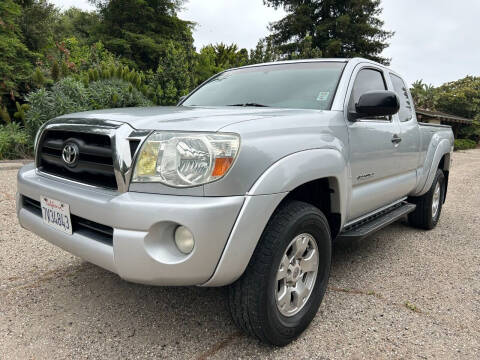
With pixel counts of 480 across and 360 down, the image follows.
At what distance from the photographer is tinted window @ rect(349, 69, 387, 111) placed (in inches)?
109

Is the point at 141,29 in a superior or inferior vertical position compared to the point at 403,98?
superior

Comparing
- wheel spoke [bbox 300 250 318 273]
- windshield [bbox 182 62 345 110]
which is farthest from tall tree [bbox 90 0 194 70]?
wheel spoke [bbox 300 250 318 273]

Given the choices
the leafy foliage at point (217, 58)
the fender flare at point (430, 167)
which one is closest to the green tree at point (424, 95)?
the leafy foliage at point (217, 58)

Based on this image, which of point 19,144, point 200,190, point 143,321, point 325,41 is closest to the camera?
point 200,190

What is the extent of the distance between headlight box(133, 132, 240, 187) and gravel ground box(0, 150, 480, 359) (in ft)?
3.25

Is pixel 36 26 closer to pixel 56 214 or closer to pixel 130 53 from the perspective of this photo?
pixel 130 53

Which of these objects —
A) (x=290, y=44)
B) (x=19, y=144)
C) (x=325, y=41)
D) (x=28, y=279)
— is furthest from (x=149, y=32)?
(x=28, y=279)

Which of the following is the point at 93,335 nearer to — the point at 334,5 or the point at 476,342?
the point at 476,342

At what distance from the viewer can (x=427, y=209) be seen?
432 cm

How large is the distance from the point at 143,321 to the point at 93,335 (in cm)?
29

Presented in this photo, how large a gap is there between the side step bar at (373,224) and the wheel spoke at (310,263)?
1.40 ft

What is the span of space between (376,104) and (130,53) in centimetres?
2411

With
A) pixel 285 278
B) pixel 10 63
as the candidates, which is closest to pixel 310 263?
pixel 285 278

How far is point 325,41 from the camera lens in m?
29.2
